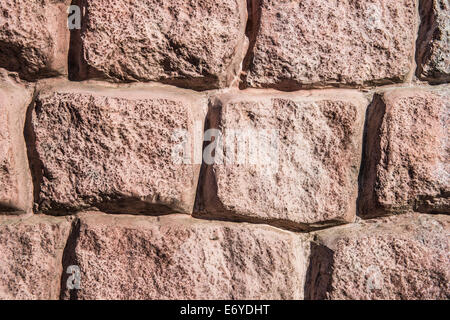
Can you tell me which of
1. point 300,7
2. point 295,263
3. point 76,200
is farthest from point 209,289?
point 300,7

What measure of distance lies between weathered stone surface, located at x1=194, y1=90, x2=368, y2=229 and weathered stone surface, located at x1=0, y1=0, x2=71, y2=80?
33 centimetres

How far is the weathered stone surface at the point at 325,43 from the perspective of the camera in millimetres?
1045

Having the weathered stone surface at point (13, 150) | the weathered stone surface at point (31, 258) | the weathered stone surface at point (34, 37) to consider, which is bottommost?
the weathered stone surface at point (31, 258)

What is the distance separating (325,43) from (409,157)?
0.28 m

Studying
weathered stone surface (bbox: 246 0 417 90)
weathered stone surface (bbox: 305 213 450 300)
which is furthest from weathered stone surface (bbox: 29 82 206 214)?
weathered stone surface (bbox: 305 213 450 300)

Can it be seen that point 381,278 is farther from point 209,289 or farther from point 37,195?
point 37,195

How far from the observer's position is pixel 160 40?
1024 millimetres

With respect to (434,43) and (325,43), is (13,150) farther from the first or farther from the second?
(434,43)

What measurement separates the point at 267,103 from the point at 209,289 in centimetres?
37

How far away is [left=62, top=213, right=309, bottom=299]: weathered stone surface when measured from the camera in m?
0.99

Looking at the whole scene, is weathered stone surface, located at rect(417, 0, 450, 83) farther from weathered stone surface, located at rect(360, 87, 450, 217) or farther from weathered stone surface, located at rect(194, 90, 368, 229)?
weathered stone surface, located at rect(194, 90, 368, 229)

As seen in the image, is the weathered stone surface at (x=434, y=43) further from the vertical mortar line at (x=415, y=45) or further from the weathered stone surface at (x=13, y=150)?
the weathered stone surface at (x=13, y=150)

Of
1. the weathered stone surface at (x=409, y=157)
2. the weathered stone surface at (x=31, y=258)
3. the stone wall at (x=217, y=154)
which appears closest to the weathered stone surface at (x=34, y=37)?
the stone wall at (x=217, y=154)

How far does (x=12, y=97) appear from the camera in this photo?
1.03m
